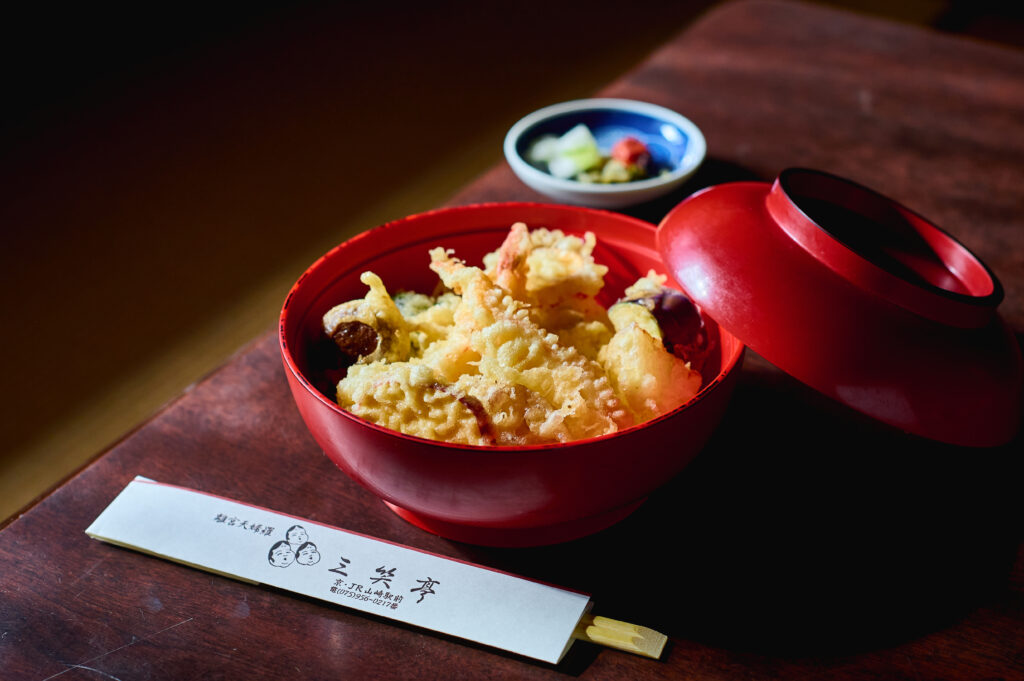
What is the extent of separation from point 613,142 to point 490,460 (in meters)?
0.96

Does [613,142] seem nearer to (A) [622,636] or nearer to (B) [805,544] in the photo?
(B) [805,544]

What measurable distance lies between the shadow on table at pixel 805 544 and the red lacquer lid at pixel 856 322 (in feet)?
0.46

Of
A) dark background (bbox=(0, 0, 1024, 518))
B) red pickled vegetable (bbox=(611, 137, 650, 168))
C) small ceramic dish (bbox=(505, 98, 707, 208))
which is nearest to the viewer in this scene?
small ceramic dish (bbox=(505, 98, 707, 208))

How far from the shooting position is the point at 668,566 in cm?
76

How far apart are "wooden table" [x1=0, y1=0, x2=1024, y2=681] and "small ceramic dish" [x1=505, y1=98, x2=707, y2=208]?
1.13 ft

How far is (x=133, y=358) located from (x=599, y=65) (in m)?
2.59

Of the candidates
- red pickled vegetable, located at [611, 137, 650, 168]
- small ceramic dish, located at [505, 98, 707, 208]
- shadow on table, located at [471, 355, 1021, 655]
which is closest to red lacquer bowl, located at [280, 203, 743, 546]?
shadow on table, located at [471, 355, 1021, 655]

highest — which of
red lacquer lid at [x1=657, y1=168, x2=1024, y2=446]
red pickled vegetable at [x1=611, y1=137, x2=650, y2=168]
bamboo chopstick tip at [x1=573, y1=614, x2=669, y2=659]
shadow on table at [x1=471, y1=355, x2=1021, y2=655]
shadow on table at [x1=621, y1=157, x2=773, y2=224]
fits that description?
red lacquer lid at [x1=657, y1=168, x2=1024, y2=446]

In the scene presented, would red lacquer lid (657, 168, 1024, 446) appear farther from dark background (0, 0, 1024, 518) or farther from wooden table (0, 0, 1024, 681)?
dark background (0, 0, 1024, 518)

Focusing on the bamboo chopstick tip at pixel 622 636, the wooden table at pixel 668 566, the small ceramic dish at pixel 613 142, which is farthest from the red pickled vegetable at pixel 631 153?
the bamboo chopstick tip at pixel 622 636

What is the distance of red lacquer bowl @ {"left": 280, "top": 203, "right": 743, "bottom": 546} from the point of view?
2.08 ft

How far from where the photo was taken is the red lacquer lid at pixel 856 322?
0.70m

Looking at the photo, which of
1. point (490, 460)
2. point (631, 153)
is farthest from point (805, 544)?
point (631, 153)

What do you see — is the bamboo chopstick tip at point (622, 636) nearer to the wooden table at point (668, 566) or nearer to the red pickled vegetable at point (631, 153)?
the wooden table at point (668, 566)
